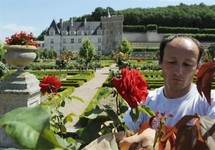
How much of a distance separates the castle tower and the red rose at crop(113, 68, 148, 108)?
49864 mm

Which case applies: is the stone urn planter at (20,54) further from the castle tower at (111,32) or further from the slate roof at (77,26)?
the slate roof at (77,26)

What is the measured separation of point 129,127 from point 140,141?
1.59 feet

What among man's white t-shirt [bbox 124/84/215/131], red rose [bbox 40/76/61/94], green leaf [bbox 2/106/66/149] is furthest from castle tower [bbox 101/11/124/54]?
green leaf [bbox 2/106/66/149]

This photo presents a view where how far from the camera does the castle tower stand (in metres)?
Answer: 50.9

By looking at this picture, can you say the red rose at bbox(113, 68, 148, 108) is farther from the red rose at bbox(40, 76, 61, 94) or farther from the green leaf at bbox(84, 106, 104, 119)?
the red rose at bbox(40, 76, 61, 94)

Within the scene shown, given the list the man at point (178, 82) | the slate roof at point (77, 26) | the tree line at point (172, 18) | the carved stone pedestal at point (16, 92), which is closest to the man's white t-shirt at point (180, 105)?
the man at point (178, 82)

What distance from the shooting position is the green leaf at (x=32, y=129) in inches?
10.5

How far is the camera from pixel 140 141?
0.36m

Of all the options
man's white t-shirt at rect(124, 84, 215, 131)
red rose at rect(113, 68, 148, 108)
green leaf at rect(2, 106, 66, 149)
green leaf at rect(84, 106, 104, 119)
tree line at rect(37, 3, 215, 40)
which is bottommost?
man's white t-shirt at rect(124, 84, 215, 131)

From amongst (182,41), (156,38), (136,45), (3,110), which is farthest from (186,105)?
(156,38)

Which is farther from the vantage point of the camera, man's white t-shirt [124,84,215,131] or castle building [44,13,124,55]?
castle building [44,13,124,55]

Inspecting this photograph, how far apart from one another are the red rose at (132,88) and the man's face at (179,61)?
0.29 feet

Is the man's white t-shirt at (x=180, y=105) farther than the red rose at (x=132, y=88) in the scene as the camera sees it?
Yes

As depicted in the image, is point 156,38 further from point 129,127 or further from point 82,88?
point 129,127
